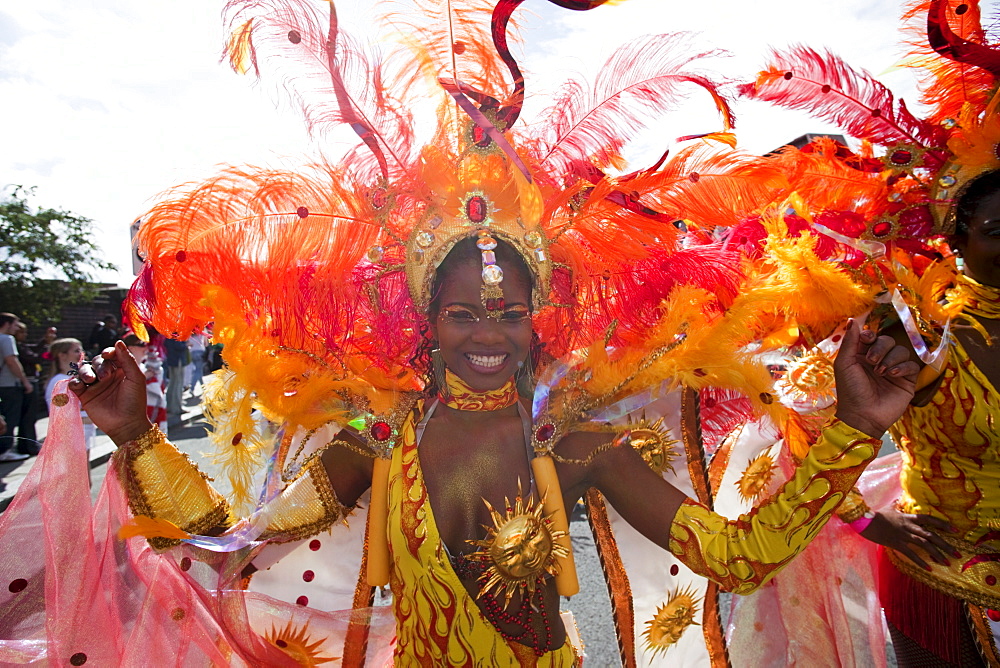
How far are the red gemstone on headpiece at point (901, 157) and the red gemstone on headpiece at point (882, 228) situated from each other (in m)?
0.21

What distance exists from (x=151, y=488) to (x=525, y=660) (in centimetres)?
112

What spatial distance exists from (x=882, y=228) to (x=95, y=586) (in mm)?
2720

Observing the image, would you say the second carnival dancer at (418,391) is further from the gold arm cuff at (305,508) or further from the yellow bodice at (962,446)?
the yellow bodice at (962,446)

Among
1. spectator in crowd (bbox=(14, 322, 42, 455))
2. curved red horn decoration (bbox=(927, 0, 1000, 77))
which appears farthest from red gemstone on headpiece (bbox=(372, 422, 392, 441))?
spectator in crowd (bbox=(14, 322, 42, 455))

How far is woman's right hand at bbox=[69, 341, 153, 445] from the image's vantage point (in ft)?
5.93

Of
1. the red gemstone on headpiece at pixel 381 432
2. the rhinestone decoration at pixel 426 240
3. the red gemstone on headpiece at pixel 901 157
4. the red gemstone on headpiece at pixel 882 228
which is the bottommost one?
the red gemstone on headpiece at pixel 381 432

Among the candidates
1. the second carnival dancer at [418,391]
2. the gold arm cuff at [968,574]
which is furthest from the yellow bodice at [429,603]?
the gold arm cuff at [968,574]

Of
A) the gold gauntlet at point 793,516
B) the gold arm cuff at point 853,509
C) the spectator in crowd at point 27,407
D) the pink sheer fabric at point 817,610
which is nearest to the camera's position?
the gold gauntlet at point 793,516

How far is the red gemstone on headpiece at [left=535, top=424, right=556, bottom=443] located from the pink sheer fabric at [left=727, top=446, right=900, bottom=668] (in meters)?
1.04

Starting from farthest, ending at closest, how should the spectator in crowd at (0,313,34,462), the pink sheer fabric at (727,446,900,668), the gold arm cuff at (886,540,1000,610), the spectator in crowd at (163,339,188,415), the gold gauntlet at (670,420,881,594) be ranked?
the spectator in crowd at (163,339,188,415)
the spectator in crowd at (0,313,34,462)
the pink sheer fabric at (727,446,900,668)
the gold arm cuff at (886,540,1000,610)
the gold gauntlet at (670,420,881,594)

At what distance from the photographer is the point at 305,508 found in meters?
1.90

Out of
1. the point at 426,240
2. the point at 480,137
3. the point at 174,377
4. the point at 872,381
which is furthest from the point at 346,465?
the point at 174,377

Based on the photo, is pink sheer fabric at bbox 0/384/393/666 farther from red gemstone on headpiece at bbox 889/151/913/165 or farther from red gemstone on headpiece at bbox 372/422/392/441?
red gemstone on headpiece at bbox 889/151/913/165

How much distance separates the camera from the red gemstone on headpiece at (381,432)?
1893 millimetres
